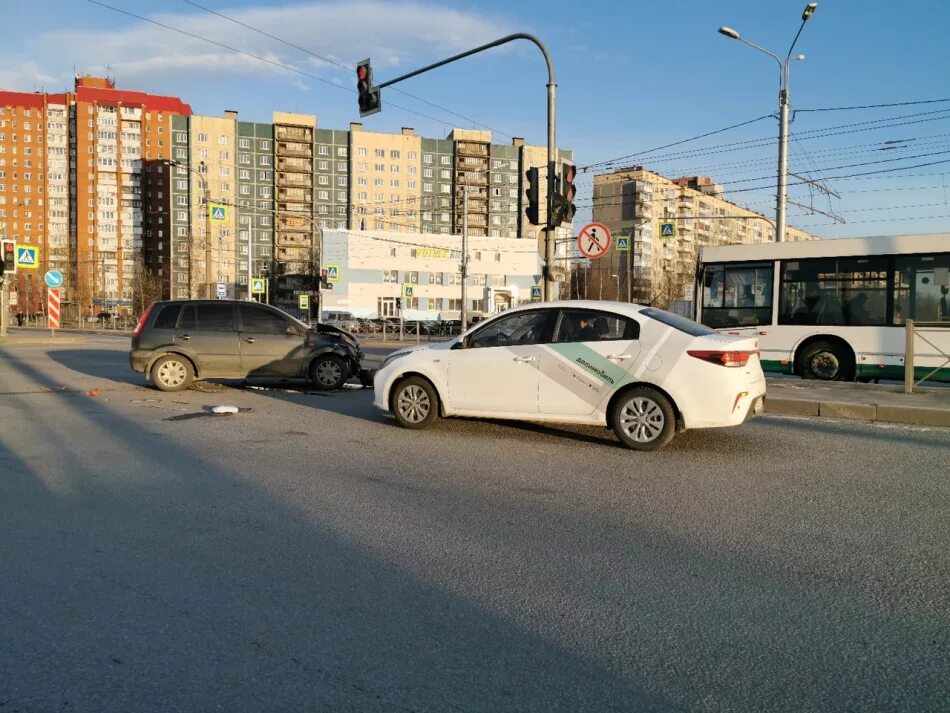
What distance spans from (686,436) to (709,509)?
3366 millimetres

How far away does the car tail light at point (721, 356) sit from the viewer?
761cm

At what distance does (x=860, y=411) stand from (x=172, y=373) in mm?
11190

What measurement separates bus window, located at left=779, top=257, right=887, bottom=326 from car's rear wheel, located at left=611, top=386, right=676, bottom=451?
8806 mm

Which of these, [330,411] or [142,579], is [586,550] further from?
[330,411]

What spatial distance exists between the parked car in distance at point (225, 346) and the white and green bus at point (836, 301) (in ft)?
28.7

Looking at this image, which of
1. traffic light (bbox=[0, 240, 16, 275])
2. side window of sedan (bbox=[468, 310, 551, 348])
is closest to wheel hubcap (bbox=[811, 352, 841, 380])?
side window of sedan (bbox=[468, 310, 551, 348])

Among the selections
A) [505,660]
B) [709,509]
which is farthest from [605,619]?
[709,509]

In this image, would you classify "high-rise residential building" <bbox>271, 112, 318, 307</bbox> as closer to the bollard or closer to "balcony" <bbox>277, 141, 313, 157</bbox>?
"balcony" <bbox>277, 141, 313, 157</bbox>

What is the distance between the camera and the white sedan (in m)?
7.69

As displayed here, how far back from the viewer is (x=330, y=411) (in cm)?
1077

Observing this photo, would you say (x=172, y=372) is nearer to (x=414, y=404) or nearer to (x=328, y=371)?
(x=328, y=371)

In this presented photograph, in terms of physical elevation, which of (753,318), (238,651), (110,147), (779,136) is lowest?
(238,651)

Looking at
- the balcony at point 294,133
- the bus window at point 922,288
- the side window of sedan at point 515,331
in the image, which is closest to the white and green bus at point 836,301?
the bus window at point 922,288

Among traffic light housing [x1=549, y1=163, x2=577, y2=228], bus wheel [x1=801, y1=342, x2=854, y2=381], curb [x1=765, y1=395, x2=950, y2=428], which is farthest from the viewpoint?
bus wheel [x1=801, y1=342, x2=854, y2=381]
